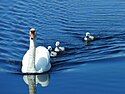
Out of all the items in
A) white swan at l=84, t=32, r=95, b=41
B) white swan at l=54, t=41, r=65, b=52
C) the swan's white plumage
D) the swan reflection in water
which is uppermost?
white swan at l=84, t=32, r=95, b=41

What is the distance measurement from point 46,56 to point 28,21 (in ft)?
20.9

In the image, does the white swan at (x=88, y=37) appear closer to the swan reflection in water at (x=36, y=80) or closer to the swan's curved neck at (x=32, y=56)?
the swan reflection in water at (x=36, y=80)

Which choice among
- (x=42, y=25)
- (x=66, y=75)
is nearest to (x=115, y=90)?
(x=66, y=75)

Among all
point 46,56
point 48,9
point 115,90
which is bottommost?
point 115,90

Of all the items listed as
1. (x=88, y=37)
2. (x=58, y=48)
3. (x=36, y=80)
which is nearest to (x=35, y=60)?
(x=36, y=80)

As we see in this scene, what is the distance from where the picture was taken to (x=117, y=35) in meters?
23.7

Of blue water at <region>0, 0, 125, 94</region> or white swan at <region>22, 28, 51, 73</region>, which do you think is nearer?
blue water at <region>0, 0, 125, 94</region>

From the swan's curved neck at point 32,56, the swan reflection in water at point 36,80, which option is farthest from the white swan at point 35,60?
the swan reflection in water at point 36,80

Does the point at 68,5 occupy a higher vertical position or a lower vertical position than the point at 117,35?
higher

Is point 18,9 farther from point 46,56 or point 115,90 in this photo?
point 115,90

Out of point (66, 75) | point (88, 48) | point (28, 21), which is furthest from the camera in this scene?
point (28, 21)

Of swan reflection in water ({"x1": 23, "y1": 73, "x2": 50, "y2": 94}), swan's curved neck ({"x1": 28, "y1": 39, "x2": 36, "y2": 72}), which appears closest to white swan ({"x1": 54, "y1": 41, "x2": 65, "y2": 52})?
swan reflection in water ({"x1": 23, "y1": 73, "x2": 50, "y2": 94})

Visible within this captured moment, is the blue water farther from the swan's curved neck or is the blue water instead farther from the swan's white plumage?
the swan's curved neck

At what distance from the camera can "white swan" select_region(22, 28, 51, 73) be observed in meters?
18.9
